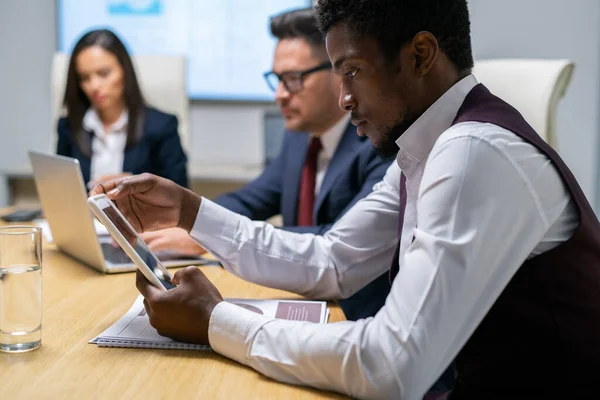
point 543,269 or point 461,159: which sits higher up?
point 461,159

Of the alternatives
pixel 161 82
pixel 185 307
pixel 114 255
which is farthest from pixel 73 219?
pixel 161 82

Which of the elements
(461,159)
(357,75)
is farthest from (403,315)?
(357,75)


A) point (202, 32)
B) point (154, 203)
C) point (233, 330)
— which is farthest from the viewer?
point (202, 32)

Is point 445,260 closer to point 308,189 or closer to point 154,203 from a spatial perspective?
point 154,203

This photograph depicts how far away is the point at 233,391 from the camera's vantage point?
0.81 m

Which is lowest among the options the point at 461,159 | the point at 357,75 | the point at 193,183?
the point at 193,183

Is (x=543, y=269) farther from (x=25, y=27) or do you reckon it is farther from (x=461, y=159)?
(x=25, y=27)

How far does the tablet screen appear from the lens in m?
1.02

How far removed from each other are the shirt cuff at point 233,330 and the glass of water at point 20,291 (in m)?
0.25

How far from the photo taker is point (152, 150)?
2.88 metres

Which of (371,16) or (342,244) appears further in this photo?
(342,244)

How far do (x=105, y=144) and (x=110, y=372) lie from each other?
2212 millimetres

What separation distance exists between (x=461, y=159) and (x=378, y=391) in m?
0.29

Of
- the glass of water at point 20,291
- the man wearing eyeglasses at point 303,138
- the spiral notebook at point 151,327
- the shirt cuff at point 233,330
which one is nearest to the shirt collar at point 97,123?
the man wearing eyeglasses at point 303,138
